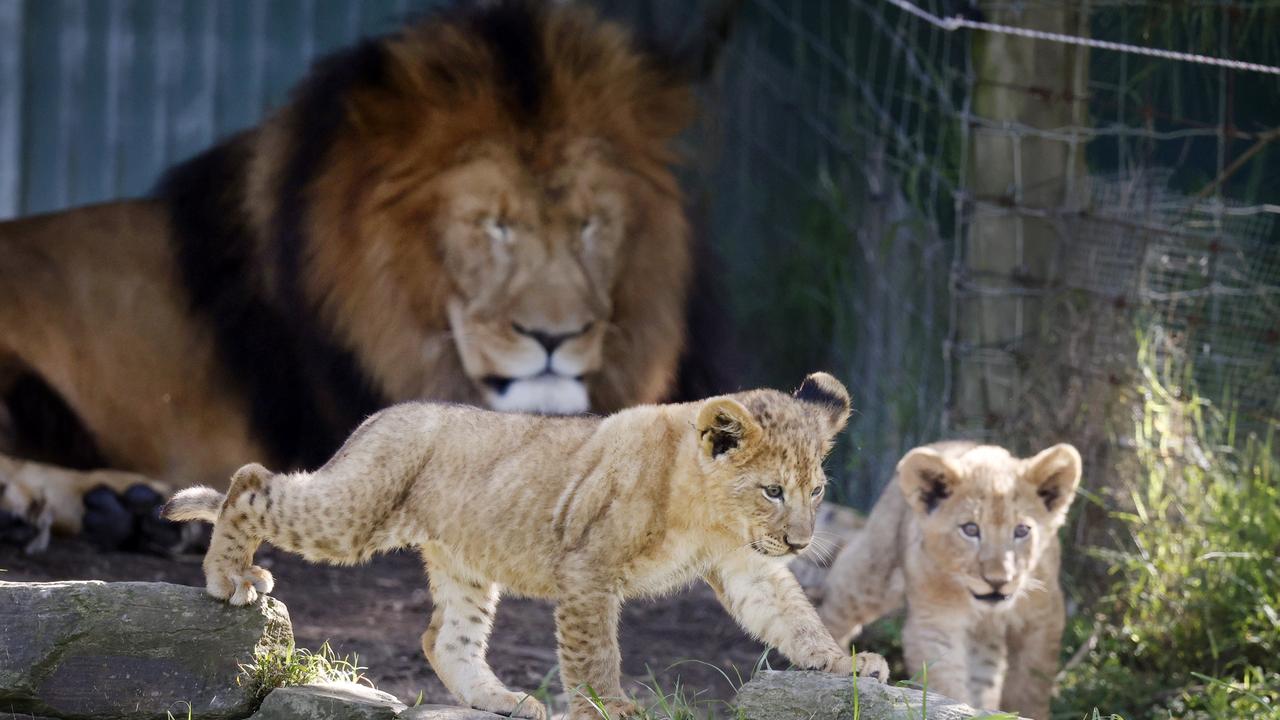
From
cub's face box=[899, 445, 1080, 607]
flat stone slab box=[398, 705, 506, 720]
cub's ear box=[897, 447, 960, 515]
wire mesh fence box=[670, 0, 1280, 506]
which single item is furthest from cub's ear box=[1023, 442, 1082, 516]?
flat stone slab box=[398, 705, 506, 720]

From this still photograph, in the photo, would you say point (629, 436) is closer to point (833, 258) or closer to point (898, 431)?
point (898, 431)

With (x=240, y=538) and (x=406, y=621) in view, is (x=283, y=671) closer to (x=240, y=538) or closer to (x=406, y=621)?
(x=240, y=538)

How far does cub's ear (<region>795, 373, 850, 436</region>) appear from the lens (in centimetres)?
233

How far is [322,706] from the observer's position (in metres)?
2.33

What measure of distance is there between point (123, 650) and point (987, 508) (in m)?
1.66

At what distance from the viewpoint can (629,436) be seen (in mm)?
2363

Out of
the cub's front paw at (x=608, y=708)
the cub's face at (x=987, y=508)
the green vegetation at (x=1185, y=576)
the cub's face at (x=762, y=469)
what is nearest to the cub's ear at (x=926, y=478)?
the cub's face at (x=987, y=508)

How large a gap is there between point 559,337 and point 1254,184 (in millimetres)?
2128

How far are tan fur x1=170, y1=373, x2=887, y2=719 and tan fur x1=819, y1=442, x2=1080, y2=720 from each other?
920mm

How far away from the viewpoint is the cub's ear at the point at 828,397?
91.8 inches

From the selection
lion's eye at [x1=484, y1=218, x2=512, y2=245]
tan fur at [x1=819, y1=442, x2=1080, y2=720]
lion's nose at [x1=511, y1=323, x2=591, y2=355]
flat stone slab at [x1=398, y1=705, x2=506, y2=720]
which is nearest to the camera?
flat stone slab at [x1=398, y1=705, x2=506, y2=720]

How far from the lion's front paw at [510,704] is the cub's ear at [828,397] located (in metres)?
0.60

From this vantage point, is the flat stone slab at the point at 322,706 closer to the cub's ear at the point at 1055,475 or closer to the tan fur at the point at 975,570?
the tan fur at the point at 975,570

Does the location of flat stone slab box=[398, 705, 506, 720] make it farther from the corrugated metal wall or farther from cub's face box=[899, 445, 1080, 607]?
the corrugated metal wall
